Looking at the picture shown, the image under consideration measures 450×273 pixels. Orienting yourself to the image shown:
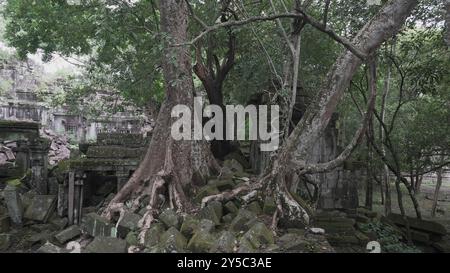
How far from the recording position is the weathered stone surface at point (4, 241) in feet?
23.4

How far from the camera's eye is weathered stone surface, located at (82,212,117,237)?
5820mm

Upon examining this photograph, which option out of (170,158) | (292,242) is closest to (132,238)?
(170,158)

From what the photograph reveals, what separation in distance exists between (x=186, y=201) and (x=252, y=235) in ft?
6.12

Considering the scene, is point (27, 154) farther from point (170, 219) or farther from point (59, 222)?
point (170, 219)

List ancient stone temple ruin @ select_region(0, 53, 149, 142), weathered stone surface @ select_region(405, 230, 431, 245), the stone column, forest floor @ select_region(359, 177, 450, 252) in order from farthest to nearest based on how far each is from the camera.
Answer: ancient stone temple ruin @ select_region(0, 53, 149, 142), forest floor @ select_region(359, 177, 450, 252), the stone column, weathered stone surface @ select_region(405, 230, 431, 245)

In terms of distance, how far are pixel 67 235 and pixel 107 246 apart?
1.72 m

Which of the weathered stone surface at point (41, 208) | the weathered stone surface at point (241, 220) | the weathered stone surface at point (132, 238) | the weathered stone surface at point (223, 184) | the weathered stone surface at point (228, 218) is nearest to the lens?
the weathered stone surface at point (132, 238)

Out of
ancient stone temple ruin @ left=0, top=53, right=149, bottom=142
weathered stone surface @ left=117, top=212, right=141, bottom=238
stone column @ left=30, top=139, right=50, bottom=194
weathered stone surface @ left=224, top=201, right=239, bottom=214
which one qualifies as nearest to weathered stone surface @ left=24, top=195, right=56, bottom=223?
stone column @ left=30, top=139, right=50, bottom=194

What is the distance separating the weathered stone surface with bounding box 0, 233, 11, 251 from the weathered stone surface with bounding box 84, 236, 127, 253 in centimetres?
362

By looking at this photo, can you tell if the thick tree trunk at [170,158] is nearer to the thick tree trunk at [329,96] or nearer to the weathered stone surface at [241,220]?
the weathered stone surface at [241,220]

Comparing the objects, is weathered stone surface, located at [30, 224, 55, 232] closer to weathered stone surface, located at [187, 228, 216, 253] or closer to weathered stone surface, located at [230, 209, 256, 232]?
weathered stone surface, located at [187, 228, 216, 253]

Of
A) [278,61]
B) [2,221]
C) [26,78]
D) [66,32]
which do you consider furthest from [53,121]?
[278,61]

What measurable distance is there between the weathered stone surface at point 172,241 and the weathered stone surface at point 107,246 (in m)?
0.53

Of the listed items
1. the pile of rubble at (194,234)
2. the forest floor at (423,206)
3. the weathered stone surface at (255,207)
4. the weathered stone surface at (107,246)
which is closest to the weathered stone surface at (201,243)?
the pile of rubble at (194,234)
